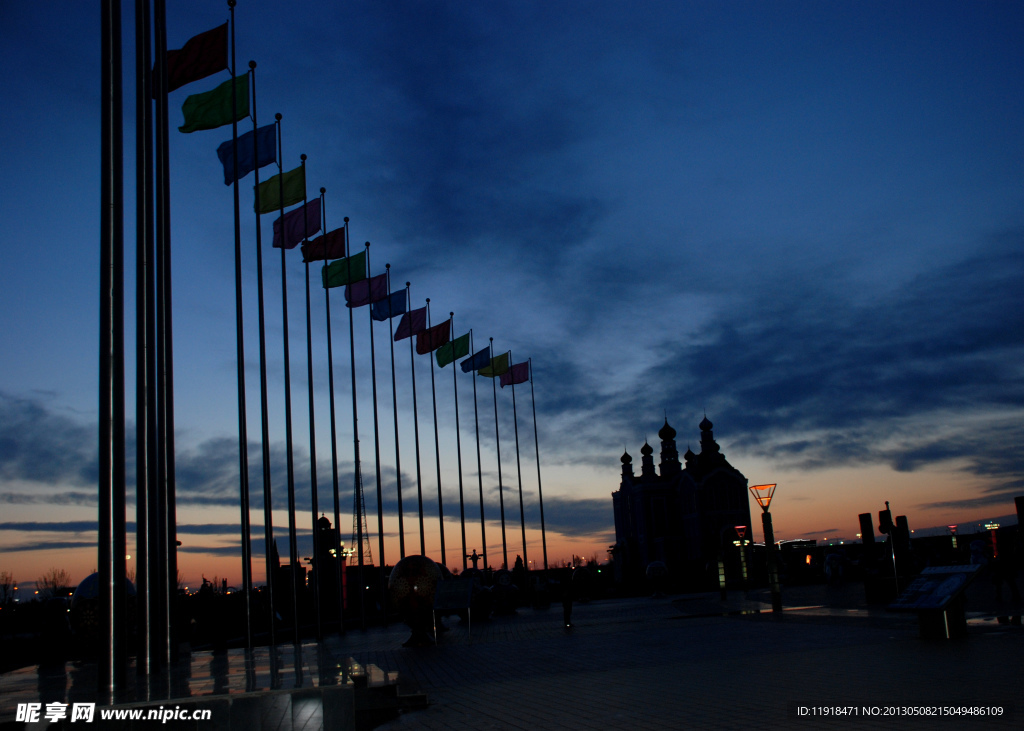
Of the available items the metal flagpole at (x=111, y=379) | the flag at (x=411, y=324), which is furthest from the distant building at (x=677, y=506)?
the metal flagpole at (x=111, y=379)

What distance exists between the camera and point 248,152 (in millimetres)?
20656

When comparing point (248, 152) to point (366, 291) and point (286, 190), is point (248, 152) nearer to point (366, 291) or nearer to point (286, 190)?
point (286, 190)

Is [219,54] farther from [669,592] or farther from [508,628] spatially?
[669,592]

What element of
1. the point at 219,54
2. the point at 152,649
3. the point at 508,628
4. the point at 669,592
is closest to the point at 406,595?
the point at 508,628

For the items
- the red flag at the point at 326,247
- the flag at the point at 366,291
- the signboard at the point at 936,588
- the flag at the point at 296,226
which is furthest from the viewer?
the flag at the point at 366,291

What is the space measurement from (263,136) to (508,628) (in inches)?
628

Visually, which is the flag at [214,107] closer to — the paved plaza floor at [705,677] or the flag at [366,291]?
the flag at [366,291]

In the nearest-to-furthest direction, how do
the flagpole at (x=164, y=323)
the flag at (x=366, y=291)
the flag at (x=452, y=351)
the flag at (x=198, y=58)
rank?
the flagpole at (x=164, y=323)
the flag at (x=198, y=58)
the flag at (x=366, y=291)
the flag at (x=452, y=351)

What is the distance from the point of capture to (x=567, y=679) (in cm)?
1234

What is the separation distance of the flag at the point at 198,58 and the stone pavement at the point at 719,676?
505 inches

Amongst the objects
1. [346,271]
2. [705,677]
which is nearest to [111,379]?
[705,677]

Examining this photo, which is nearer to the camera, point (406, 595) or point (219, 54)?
point (219, 54)

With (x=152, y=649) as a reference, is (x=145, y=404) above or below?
above

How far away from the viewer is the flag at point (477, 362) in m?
36.9
